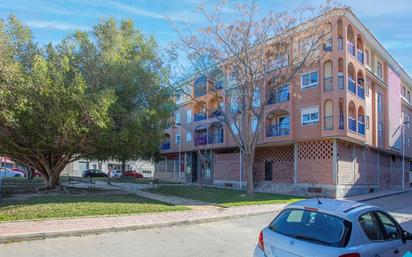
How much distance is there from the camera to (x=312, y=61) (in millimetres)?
23938

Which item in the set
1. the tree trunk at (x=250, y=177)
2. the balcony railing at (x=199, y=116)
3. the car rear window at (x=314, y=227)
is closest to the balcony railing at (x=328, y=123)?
the tree trunk at (x=250, y=177)

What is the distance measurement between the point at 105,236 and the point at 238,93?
16373 mm

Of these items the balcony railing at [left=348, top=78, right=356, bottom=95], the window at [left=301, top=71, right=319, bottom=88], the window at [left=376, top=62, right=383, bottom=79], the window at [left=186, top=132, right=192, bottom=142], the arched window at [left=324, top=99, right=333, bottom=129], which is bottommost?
the window at [left=186, top=132, right=192, bottom=142]

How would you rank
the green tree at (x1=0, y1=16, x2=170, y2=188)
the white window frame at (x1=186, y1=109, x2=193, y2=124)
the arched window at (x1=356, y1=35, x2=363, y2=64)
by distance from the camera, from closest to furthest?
1. the green tree at (x1=0, y1=16, x2=170, y2=188)
2. the arched window at (x1=356, y1=35, x2=363, y2=64)
3. the white window frame at (x1=186, y1=109, x2=193, y2=124)

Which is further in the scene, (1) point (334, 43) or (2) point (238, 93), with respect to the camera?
(1) point (334, 43)

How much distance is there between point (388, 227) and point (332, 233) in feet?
4.33

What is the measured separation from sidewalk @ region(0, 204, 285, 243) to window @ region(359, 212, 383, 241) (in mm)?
7519

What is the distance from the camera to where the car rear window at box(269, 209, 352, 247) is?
504 cm

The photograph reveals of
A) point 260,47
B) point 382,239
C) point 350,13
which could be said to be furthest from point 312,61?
point 382,239

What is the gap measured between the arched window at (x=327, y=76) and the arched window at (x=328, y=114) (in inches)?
39.8

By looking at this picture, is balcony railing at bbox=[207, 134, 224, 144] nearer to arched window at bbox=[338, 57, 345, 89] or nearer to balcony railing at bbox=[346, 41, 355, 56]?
→ arched window at bbox=[338, 57, 345, 89]

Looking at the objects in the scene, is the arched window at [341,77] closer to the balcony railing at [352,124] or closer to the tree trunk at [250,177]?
the balcony railing at [352,124]

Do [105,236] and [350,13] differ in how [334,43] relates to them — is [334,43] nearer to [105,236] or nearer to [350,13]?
[350,13]

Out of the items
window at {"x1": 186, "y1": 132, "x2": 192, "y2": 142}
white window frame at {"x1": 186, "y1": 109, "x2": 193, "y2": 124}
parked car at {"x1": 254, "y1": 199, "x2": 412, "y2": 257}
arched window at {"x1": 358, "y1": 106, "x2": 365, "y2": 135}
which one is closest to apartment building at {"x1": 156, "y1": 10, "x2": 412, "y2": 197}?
arched window at {"x1": 358, "y1": 106, "x2": 365, "y2": 135}
